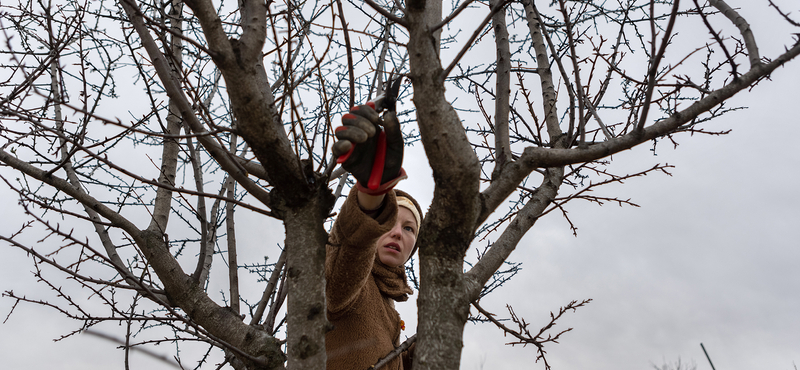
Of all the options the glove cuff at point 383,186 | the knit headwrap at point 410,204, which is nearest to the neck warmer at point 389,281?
the knit headwrap at point 410,204

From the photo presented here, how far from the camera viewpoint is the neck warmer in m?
2.56

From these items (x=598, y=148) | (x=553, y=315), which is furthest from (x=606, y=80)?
(x=553, y=315)

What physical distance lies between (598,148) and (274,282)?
1803 mm

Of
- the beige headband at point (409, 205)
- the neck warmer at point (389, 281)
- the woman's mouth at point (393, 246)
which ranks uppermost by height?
the beige headband at point (409, 205)

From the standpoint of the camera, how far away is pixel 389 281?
256cm

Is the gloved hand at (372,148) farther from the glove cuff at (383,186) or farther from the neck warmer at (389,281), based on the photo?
the neck warmer at (389,281)

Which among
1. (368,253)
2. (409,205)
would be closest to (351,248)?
(368,253)

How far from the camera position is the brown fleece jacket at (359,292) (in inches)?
73.0

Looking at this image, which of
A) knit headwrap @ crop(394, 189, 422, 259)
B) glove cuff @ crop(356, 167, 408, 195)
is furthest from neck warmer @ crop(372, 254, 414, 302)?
glove cuff @ crop(356, 167, 408, 195)

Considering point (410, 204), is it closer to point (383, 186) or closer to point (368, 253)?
point (368, 253)

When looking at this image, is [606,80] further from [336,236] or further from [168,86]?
[168,86]

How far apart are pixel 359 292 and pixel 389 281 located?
352mm

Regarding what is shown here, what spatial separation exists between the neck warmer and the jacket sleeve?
317mm

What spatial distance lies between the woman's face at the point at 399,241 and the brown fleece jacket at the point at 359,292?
0.07 metres
